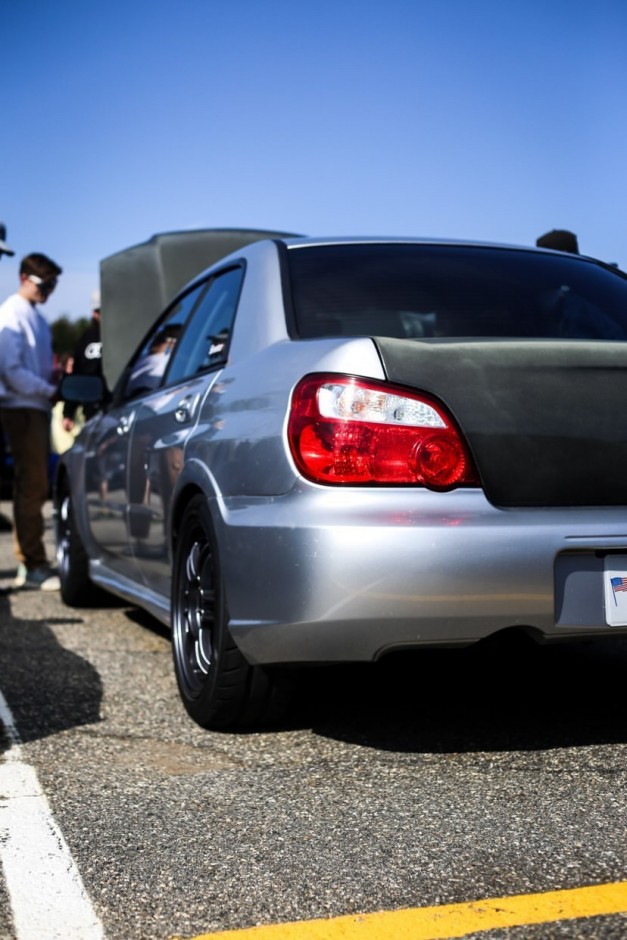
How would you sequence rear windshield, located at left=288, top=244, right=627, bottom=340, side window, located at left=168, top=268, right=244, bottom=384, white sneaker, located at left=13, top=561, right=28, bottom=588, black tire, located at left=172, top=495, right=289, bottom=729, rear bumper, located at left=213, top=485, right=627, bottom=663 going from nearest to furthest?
rear bumper, located at left=213, top=485, right=627, bottom=663, black tire, located at left=172, top=495, right=289, bottom=729, rear windshield, located at left=288, top=244, right=627, bottom=340, side window, located at left=168, top=268, right=244, bottom=384, white sneaker, located at left=13, top=561, right=28, bottom=588

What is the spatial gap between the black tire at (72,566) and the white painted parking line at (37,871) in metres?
3.19

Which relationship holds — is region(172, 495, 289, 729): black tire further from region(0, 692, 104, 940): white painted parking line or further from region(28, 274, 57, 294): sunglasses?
region(28, 274, 57, 294): sunglasses

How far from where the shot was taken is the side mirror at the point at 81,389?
596cm

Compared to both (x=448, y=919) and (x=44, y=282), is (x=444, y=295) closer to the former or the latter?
(x=448, y=919)

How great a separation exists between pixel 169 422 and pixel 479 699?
1.45 m

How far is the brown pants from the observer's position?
7.39m

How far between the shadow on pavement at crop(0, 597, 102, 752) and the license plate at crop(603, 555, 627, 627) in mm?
1746

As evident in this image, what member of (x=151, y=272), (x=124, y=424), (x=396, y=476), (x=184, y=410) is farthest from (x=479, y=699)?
(x=151, y=272)

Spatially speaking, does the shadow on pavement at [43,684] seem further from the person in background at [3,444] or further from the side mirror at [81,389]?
the person in background at [3,444]

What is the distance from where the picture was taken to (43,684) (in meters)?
4.59

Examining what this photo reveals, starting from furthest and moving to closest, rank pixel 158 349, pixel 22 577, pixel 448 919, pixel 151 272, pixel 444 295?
1. pixel 151 272
2. pixel 22 577
3. pixel 158 349
4. pixel 444 295
5. pixel 448 919

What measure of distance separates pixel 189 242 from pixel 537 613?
7.70m

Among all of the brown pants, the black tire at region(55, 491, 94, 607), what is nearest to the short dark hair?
the brown pants

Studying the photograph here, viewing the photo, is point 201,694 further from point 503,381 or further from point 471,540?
point 503,381
